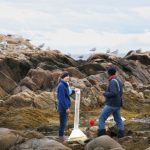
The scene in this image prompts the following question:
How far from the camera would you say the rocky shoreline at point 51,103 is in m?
14.9

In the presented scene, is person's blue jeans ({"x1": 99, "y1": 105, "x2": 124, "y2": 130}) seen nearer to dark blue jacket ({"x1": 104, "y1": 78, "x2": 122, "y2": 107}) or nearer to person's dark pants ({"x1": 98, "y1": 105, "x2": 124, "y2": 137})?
person's dark pants ({"x1": 98, "y1": 105, "x2": 124, "y2": 137})

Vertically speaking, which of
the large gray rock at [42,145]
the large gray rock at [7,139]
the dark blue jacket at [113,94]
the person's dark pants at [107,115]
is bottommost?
the large gray rock at [42,145]

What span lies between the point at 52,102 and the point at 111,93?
1338cm

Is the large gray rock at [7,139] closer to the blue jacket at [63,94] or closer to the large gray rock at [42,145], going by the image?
the large gray rock at [42,145]

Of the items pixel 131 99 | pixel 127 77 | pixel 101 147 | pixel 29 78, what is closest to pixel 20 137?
pixel 101 147

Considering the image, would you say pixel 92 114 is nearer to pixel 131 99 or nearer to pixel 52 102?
pixel 52 102

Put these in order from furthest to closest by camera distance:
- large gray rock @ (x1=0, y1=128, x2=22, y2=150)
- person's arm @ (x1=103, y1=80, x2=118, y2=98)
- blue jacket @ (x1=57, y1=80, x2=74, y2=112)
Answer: blue jacket @ (x1=57, y1=80, x2=74, y2=112) → person's arm @ (x1=103, y1=80, x2=118, y2=98) → large gray rock @ (x1=0, y1=128, x2=22, y2=150)

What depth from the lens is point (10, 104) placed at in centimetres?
2883

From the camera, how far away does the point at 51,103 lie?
29.3m

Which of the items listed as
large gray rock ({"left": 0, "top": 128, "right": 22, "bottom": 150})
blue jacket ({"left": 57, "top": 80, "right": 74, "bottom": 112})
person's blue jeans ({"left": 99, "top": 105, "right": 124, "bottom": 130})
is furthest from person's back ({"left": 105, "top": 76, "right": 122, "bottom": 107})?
large gray rock ({"left": 0, "top": 128, "right": 22, "bottom": 150})

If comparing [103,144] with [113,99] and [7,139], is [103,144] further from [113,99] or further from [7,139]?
[113,99]

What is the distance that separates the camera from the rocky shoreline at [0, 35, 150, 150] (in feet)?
48.8

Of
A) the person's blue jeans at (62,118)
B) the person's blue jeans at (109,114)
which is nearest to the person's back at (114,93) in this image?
the person's blue jeans at (109,114)

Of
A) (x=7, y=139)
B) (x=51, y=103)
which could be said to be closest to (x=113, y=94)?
(x=7, y=139)
